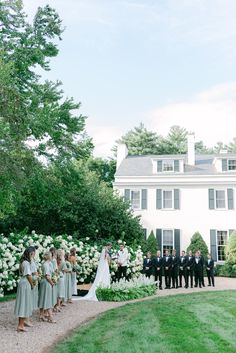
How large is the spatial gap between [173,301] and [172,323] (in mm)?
3542

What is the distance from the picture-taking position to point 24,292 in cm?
858

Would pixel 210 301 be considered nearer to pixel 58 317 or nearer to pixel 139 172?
pixel 58 317

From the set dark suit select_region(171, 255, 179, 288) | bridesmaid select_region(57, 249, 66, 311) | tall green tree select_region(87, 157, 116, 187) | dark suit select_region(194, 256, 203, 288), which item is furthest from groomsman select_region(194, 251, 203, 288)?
tall green tree select_region(87, 157, 116, 187)

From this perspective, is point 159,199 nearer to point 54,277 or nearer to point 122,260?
point 122,260

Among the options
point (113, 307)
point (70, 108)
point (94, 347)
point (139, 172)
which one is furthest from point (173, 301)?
point (139, 172)

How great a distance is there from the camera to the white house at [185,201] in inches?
1097

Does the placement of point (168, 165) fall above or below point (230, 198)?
above

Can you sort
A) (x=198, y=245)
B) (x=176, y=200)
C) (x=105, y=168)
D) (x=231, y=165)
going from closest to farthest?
(x=198, y=245)
(x=176, y=200)
(x=231, y=165)
(x=105, y=168)

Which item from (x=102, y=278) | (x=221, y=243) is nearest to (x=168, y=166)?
(x=221, y=243)

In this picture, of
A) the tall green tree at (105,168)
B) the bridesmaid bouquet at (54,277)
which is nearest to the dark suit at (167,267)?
the bridesmaid bouquet at (54,277)

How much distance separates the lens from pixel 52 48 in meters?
18.1

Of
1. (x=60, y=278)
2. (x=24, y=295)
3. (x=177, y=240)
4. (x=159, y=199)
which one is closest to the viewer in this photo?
(x=24, y=295)

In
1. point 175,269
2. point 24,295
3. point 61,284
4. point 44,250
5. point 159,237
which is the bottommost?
point 24,295

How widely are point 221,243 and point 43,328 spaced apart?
69.2 ft
